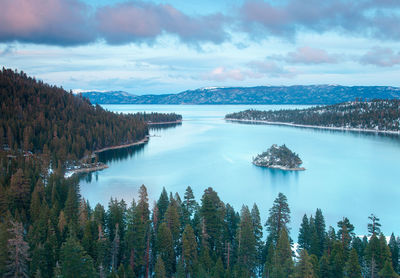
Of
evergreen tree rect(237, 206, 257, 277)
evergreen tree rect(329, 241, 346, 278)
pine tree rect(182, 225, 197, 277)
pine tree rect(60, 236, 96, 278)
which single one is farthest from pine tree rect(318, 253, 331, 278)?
pine tree rect(60, 236, 96, 278)

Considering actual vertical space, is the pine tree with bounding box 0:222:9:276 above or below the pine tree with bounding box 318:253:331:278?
above

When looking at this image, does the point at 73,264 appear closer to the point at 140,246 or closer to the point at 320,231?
the point at 140,246

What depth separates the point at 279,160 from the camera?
65188 millimetres

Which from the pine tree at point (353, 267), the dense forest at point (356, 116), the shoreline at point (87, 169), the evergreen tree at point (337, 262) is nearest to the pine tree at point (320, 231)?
the evergreen tree at point (337, 262)

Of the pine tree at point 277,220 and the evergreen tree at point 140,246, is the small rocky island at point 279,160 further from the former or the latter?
the evergreen tree at point 140,246

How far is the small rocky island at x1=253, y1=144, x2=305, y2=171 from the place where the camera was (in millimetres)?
64000

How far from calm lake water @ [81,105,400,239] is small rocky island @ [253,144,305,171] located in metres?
2.22

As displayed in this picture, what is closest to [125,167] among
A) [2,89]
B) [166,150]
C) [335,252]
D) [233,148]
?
[166,150]

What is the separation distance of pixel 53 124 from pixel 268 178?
2161 inches

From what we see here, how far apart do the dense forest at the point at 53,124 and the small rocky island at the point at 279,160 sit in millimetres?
36612

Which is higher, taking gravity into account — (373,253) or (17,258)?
(17,258)

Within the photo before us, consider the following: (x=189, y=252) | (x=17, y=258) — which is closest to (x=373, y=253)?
(x=189, y=252)

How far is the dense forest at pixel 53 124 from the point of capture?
216 feet

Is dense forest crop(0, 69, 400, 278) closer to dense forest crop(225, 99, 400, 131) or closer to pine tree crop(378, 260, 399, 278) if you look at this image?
pine tree crop(378, 260, 399, 278)
